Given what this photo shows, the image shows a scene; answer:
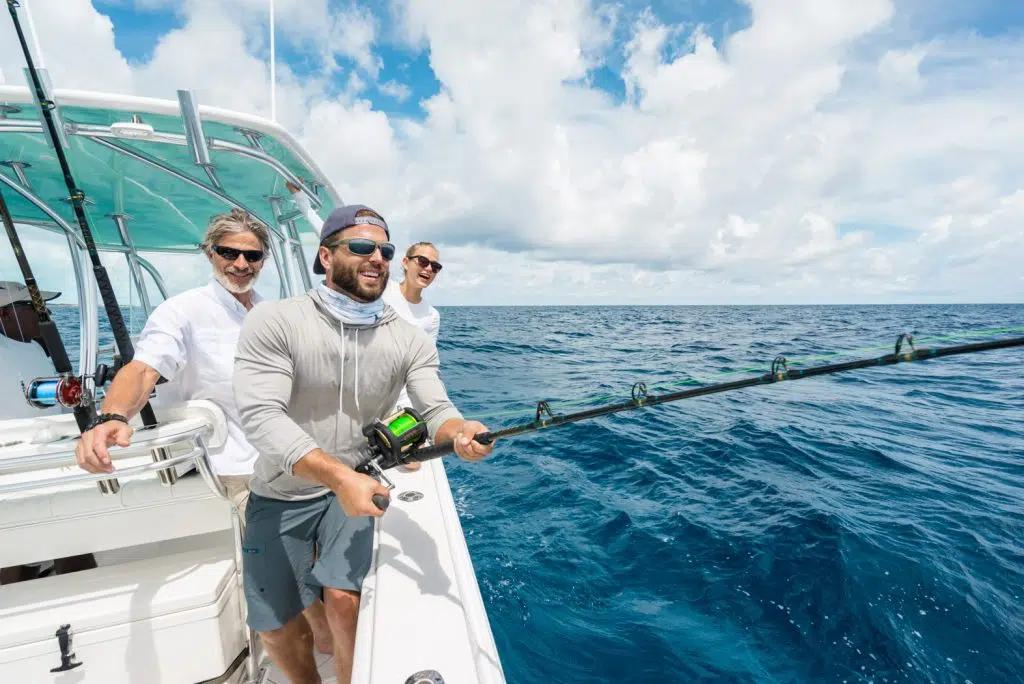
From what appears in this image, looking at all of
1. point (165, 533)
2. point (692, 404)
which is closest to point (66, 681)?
point (165, 533)

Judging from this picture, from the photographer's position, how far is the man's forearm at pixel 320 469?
1609 millimetres

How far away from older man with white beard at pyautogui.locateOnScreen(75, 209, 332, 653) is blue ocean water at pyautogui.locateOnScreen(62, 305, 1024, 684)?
2165mm

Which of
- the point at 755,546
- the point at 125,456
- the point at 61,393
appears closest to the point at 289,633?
the point at 125,456

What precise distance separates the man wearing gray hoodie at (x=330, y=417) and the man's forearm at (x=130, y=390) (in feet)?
2.08

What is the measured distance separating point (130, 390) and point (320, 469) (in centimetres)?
117

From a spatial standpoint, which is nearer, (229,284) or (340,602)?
(340,602)

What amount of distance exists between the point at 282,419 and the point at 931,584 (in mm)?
5252

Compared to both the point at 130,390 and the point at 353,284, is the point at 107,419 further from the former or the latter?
the point at 353,284

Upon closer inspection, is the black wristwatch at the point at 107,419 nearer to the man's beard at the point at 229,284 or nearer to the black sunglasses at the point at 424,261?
the man's beard at the point at 229,284

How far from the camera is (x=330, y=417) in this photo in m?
2.02

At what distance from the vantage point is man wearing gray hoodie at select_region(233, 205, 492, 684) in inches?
75.7

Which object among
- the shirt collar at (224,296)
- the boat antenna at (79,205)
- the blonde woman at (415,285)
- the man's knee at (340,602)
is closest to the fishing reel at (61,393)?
the boat antenna at (79,205)

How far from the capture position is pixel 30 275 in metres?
2.61

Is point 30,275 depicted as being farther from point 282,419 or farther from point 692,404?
point 692,404
